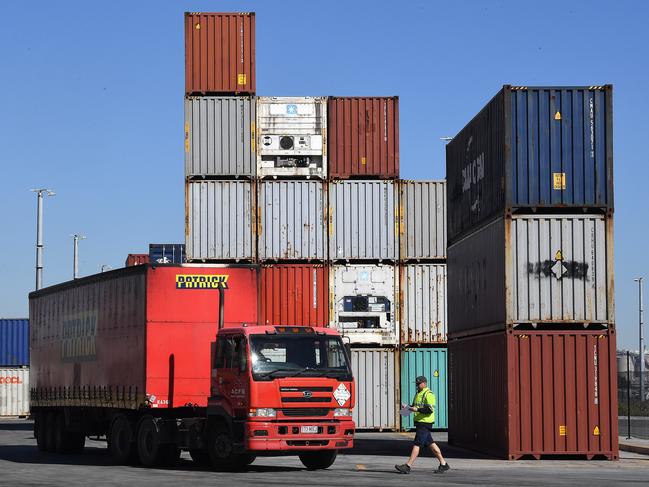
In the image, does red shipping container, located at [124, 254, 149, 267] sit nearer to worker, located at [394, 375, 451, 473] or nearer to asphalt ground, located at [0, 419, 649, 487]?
asphalt ground, located at [0, 419, 649, 487]

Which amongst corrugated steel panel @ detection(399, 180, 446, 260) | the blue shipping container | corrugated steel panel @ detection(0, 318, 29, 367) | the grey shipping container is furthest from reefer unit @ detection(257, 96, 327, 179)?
corrugated steel panel @ detection(0, 318, 29, 367)

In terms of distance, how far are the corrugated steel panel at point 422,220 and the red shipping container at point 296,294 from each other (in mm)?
2782

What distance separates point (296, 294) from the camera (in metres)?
36.8

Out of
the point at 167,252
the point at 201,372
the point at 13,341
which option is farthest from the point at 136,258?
the point at 201,372

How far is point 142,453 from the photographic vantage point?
2398cm

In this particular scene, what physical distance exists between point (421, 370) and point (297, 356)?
16.7 meters

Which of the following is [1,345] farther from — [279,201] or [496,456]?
[496,456]

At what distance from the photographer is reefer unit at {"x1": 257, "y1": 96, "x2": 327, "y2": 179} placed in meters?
37.2

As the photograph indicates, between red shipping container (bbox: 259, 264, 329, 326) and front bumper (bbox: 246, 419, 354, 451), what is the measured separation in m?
14.2

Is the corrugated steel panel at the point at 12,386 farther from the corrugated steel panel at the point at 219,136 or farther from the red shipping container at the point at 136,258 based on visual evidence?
the corrugated steel panel at the point at 219,136

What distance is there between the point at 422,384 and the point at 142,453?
5.57 meters

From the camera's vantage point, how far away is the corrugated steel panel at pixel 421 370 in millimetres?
38031

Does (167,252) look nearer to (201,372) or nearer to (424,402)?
(201,372)

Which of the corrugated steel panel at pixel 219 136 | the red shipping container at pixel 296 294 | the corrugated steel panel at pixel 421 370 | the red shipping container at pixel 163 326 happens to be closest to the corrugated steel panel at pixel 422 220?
the red shipping container at pixel 296 294
